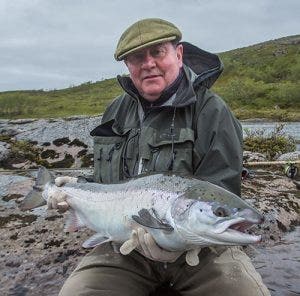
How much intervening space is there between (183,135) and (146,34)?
1.00 metres

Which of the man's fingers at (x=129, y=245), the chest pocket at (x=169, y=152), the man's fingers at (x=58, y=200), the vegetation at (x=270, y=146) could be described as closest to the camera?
the man's fingers at (x=129, y=245)

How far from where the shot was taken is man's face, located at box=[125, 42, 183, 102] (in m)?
4.76

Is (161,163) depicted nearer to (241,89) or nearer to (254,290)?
(254,290)

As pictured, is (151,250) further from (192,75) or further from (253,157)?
(253,157)

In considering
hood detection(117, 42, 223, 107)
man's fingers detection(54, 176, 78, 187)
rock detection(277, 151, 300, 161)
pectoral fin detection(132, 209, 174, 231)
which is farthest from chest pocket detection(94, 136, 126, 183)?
rock detection(277, 151, 300, 161)

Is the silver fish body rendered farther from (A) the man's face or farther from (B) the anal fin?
(A) the man's face

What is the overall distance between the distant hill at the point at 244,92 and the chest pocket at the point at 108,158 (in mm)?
42419

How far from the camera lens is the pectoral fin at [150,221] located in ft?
12.4

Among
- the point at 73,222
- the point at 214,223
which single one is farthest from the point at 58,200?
the point at 214,223

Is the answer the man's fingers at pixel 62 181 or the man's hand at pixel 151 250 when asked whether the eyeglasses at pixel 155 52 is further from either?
the man's hand at pixel 151 250

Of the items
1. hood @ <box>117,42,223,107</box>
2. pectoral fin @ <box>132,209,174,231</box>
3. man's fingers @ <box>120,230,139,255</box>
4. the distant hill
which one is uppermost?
hood @ <box>117,42,223,107</box>

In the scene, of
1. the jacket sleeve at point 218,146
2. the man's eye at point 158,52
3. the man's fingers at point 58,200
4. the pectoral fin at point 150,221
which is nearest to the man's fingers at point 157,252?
the pectoral fin at point 150,221

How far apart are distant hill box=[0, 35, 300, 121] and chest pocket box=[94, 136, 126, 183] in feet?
139

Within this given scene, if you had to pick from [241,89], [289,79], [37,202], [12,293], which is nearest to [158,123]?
[37,202]
